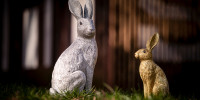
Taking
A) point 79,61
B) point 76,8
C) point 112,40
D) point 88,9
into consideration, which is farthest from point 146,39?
point 79,61

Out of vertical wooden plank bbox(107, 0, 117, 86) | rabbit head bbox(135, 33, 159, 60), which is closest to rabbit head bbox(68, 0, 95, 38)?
rabbit head bbox(135, 33, 159, 60)

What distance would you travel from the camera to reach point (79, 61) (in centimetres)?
272

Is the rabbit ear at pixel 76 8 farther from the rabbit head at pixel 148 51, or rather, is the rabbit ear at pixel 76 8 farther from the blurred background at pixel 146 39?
the blurred background at pixel 146 39

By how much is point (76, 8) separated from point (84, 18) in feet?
0.54

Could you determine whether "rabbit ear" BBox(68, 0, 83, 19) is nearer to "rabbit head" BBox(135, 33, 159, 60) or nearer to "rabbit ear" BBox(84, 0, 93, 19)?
"rabbit ear" BBox(84, 0, 93, 19)

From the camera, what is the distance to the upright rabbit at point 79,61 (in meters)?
2.66

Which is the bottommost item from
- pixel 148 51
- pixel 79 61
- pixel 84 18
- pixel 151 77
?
pixel 151 77

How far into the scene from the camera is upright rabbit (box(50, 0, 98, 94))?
266 cm

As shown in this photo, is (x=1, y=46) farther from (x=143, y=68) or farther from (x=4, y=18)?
(x=143, y=68)

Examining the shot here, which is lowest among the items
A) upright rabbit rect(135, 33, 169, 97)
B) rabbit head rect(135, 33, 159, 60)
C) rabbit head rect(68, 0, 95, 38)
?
upright rabbit rect(135, 33, 169, 97)

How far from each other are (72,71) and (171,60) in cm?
301

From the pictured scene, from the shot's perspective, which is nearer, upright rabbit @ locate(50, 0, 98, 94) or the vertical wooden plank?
upright rabbit @ locate(50, 0, 98, 94)

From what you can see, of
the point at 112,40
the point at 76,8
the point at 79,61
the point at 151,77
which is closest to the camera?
the point at 151,77

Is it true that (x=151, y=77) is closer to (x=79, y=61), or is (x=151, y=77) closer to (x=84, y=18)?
(x=79, y=61)
